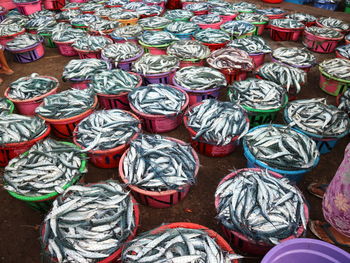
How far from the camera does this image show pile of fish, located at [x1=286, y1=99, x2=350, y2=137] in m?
4.43

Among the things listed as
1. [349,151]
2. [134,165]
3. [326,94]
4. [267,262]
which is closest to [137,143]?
[134,165]

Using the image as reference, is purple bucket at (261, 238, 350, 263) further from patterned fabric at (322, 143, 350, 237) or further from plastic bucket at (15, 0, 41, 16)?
plastic bucket at (15, 0, 41, 16)

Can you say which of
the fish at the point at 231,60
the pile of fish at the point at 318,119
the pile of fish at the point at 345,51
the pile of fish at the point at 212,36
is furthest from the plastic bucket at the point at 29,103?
the pile of fish at the point at 345,51

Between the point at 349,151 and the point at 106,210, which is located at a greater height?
the point at 349,151

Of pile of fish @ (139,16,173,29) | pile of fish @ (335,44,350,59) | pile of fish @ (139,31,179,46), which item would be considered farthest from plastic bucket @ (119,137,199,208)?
pile of fish @ (139,16,173,29)

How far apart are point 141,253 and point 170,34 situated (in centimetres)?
709

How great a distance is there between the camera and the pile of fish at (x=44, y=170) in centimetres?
352

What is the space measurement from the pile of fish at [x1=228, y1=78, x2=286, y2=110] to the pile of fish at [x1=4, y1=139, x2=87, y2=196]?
3.48m

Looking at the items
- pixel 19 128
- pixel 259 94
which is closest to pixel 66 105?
pixel 19 128

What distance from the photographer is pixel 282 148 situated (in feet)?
12.8

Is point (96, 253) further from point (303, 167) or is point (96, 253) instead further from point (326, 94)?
point (326, 94)

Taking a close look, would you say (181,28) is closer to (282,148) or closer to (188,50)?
(188,50)

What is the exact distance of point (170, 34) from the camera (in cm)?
791

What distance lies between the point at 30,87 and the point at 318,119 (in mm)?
6621
